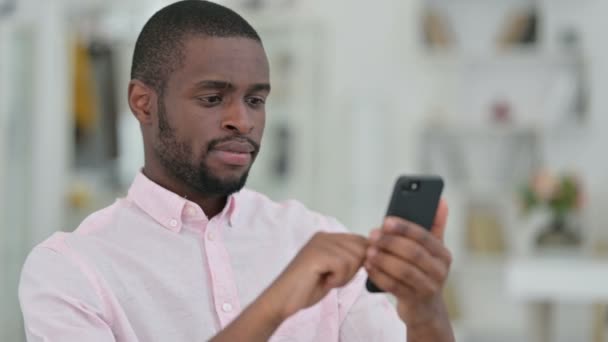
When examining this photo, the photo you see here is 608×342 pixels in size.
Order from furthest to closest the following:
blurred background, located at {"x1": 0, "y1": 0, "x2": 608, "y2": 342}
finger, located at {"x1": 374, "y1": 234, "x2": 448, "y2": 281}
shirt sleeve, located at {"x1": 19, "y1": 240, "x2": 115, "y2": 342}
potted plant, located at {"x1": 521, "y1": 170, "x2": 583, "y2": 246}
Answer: blurred background, located at {"x1": 0, "y1": 0, "x2": 608, "y2": 342}
potted plant, located at {"x1": 521, "y1": 170, "x2": 583, "y2": 246}
shirt sleeve, located at {"x1": 19, "y1": 240, "x2": 115, "y2": 342}
finger, located at {"x1": 374, "y1": 234, "x2": 448, "y2": 281}

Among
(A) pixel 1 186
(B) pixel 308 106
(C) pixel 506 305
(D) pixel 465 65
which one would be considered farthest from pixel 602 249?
(A) pixel 1 186

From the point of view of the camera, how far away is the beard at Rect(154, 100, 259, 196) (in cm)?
99

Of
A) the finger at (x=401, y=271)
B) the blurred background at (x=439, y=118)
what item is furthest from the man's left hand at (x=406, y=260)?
the blurred background at (x=439, y=118)

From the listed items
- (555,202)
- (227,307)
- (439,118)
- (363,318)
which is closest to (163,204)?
(227,307)

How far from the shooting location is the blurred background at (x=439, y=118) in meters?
4.43

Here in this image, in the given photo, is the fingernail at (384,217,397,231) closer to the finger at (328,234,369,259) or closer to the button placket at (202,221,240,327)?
the finger at (328,234,369,259)

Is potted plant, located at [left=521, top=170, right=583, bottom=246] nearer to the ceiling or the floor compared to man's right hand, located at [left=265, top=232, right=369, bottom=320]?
nearer to the floor

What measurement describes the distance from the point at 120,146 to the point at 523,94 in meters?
2.00

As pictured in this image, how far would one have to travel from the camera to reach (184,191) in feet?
3.46

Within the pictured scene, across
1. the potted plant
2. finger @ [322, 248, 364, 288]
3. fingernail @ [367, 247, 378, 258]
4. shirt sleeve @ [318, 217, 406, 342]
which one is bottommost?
the potted plant

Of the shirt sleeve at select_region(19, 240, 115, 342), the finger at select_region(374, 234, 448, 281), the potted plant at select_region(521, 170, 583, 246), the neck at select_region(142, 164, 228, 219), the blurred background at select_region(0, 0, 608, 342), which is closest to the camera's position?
the finger at select_region(374, 234, 448, 281)

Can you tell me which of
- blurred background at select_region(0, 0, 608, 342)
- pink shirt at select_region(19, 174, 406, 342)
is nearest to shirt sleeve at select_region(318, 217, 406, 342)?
pink shirt at select_region(19, 174, 406, 342)

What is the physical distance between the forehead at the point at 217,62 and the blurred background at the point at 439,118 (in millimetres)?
3329

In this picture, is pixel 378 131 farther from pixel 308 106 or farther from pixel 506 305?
pixel 506 305
